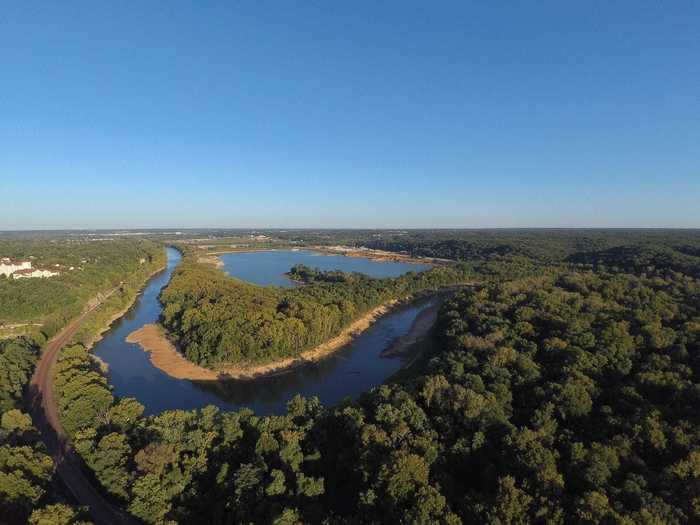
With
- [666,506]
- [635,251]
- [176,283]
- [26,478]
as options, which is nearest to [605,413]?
[666,506]

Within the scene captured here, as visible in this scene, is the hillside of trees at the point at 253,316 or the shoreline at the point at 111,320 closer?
the hillside of trees at the point at 253,316

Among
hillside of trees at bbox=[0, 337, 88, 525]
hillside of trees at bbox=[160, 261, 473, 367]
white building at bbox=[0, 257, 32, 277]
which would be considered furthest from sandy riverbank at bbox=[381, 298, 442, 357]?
white building at bbox=[0, 257, 32, 277]

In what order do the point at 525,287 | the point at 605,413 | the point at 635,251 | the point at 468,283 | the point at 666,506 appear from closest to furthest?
the point at 666,506 < the point at 605,413 < the point at 525,287 < the point at 468,283 < the point at 635,251

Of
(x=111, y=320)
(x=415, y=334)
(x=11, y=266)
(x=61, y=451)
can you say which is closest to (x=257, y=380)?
(x=61, y=451)

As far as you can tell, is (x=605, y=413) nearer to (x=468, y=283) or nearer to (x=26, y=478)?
(x=26, y=478)

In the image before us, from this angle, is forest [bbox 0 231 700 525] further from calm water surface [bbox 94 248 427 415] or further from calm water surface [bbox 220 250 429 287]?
calm water surface [bbox 220 250 429 287]

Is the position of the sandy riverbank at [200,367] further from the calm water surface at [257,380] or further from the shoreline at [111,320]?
the shoreline at [111,320]

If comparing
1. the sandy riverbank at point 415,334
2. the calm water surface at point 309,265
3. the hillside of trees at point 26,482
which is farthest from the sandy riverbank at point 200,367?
the calm water surface at point 309,265
